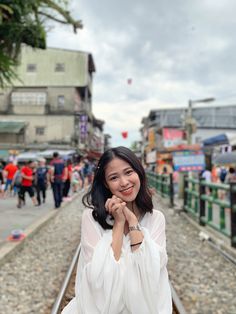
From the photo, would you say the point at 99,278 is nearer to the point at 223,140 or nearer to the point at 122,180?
the point at 122,180

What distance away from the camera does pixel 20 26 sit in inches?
250

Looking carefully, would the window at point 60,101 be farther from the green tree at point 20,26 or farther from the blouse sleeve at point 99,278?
the blouse sleeve at point 99,278

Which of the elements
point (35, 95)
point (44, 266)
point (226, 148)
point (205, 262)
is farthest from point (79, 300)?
point (35, 95)

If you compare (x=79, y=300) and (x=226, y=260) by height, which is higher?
(x=79, y=300)

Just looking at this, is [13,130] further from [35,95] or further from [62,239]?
[62,239]

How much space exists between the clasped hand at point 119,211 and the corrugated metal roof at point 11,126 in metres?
35.3

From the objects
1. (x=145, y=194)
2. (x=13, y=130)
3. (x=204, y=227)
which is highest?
(x=13, y=130)

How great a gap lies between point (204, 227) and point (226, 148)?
7.18m

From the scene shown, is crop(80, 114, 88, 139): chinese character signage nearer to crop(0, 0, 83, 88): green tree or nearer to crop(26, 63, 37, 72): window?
crop(26, 63, 37, 72): window

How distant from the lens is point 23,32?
6.66m

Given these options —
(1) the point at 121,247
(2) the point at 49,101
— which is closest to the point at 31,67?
(2) the point at 49,101

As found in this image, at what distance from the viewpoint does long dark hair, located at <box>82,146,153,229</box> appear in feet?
6.40

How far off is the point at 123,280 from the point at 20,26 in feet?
19.4

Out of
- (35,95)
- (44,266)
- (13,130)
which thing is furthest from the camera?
(35,95)
